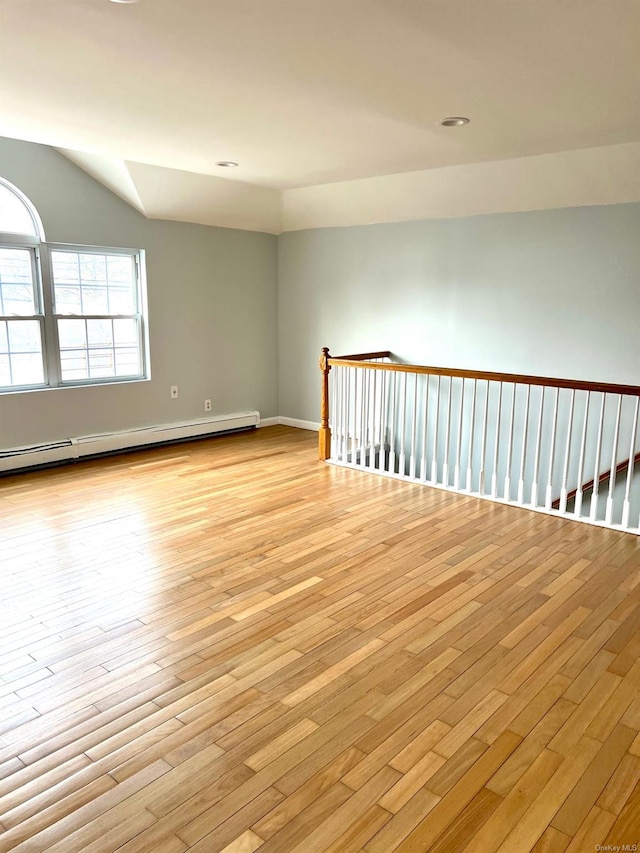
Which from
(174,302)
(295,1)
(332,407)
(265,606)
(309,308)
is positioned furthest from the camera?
(309,308)

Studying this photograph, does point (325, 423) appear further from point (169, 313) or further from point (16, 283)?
point (16, 283)

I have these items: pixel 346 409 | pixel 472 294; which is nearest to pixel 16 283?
pixel 346 409

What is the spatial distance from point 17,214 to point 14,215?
29 millimetres

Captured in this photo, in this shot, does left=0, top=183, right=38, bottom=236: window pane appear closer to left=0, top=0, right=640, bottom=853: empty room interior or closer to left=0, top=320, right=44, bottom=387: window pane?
left=0, top=0, right=640, bottom=853: empty room interior

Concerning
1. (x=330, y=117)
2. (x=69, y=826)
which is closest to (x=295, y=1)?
(x=330, y=117)

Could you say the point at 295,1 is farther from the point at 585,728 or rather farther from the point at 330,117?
the point at 585,728

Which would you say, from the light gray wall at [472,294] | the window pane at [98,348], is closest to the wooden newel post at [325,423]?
the light gray wall at [472,294]

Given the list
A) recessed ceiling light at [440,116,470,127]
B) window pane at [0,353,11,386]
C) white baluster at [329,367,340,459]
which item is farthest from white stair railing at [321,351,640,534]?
window pane at [0,353,11,386]

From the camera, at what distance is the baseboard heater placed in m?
5.26

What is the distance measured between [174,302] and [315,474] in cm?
238

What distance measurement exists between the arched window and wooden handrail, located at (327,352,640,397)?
8.90ft

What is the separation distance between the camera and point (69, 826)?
1.79 m

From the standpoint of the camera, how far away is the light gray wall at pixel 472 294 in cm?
487

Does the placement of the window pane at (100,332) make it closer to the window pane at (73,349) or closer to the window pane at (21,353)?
the window pane at (73,349)
